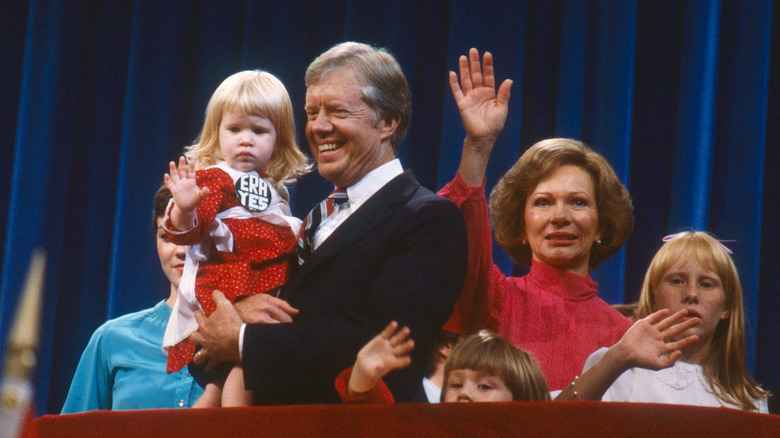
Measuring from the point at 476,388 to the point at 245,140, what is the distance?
68 centimetres

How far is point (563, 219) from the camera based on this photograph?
2047 millimetres

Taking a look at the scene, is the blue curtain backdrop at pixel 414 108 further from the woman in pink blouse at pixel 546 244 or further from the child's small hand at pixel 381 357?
the child's small hand at pixel 381 357

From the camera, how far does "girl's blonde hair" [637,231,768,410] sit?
2.08 meters

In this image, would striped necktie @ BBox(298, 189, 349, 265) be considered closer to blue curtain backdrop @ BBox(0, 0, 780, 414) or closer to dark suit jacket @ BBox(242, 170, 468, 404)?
dark suit jacket @ BBox(242, 170, 468, 404)

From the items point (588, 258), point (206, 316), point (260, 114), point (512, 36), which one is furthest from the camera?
point (512, 36)

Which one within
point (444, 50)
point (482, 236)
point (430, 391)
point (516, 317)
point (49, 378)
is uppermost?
point (444, 50)

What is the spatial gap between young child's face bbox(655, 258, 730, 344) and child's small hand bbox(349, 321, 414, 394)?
3.17 feet

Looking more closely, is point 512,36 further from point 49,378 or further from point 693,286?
point 49,378

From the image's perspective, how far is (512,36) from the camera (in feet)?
9.83

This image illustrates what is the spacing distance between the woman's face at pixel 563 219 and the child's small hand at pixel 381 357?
77cm

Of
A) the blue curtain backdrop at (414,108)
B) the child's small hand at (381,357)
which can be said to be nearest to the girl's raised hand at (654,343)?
the child's small hand at (381,357)

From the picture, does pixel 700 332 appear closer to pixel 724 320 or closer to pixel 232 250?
pixel 724 320

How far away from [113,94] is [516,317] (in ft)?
5.85

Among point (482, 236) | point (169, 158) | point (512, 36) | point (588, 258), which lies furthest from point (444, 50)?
point (482, 236)
